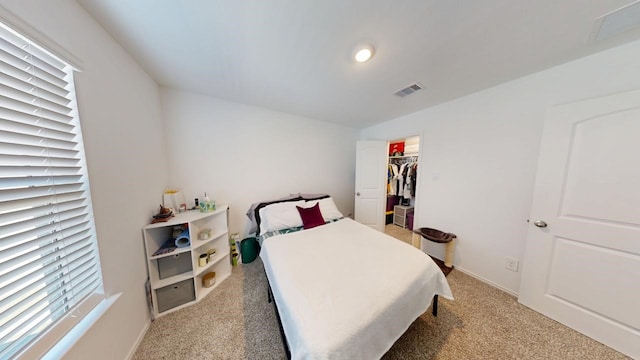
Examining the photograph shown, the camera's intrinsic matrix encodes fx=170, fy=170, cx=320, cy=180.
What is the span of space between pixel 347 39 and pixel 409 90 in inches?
46.4

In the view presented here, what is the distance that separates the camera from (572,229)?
58.1 inches

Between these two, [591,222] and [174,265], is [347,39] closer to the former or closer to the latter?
[591,222]

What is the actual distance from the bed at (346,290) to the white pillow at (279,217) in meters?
0.35

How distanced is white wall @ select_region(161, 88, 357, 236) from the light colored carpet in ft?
3.88

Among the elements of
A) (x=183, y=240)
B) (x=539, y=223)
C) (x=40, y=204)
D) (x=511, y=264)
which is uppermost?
(x=40, y=204)

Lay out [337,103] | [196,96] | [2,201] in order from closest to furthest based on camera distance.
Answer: [2,201]
[196,96]
[337,103]

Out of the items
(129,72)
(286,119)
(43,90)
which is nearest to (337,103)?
(286,119)

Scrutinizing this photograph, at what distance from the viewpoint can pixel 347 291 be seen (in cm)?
114

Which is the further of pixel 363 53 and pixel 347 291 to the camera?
pixel 363 53

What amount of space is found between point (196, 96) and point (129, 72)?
753 millimetres

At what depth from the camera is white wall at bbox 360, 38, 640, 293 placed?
1.46 metres

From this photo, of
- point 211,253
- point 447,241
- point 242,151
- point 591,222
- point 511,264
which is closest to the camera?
point 591,222

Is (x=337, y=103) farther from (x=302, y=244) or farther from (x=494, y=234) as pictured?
(x=494, y=234)

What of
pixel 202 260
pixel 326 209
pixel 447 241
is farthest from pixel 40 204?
pixel 447 241
